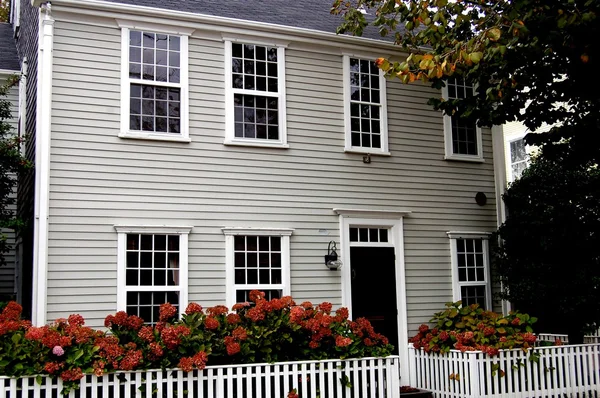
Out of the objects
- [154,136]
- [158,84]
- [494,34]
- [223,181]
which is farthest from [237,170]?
[494,34]

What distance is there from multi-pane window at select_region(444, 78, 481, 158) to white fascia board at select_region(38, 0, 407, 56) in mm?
1292

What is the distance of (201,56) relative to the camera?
12117mm

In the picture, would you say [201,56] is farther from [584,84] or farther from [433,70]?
[584,84]

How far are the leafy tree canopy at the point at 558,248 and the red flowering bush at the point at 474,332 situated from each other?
108 centimetres

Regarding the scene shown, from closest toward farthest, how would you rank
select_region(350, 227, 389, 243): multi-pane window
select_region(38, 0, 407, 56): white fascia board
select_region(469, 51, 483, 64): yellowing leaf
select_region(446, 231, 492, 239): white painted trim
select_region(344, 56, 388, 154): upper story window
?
select_region(469, 51, 483, 64): yellowing leaf → select_region(38, 0, 407, 56): white fascia board → select_region(350, 227, 389, 243): multi-pane window → select_region(344, 56, 388, 154): upper story window → select_region(446, 231, 492, 239): white painted trim

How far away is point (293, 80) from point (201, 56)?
1692 millimetres

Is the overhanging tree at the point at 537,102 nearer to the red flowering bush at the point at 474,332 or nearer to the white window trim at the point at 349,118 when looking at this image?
the white window trim at the point at 349,118

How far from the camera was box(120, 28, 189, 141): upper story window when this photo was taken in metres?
11.6

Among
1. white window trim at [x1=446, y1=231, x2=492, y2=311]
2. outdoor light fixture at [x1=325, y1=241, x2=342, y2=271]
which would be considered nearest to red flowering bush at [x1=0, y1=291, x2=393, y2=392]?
outdoor light fixture at [x1=325, y1=241, x2=342, y2=271]

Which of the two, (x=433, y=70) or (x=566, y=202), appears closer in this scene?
(x=433, y=70)

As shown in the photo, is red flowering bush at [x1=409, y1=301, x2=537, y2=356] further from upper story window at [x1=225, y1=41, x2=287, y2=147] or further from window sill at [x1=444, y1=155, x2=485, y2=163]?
upper story window at [x1=225, y1=41, x2=287, y2=147]

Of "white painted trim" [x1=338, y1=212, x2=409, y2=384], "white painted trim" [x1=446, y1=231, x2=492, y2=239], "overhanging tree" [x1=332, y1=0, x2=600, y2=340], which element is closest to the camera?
"overhanging tree" [x1=332, y1=0, x2=600, y2=340]

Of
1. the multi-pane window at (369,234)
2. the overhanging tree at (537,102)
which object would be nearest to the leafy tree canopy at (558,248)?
the overhanging tree at (537,102)

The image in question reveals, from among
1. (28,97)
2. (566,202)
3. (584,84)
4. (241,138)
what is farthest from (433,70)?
(28,97)
